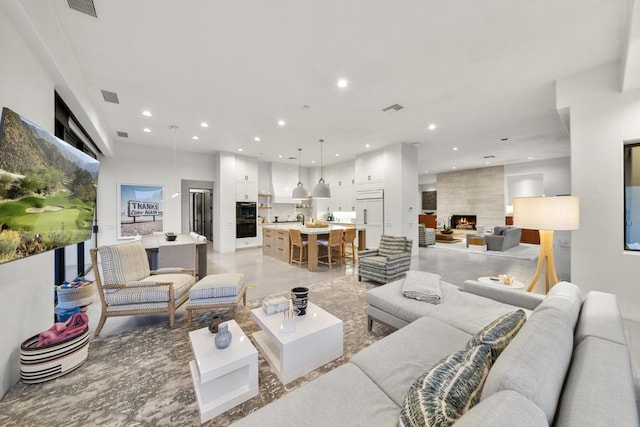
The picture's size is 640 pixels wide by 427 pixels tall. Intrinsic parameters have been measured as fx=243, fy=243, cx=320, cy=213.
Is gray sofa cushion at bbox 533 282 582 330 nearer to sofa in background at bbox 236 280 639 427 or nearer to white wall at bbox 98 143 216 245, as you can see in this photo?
sofa in background at bbox 236 280 639 427

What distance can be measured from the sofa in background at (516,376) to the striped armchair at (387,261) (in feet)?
6.56

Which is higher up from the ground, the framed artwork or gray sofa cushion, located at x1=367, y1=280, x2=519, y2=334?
the framed artwork

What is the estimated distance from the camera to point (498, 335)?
1171 millimetres

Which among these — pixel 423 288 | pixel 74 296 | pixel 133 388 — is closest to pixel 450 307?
pixel 423 288

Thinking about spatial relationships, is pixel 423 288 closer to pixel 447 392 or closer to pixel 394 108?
pixel 447 392

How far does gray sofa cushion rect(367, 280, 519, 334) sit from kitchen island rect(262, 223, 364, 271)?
282cm

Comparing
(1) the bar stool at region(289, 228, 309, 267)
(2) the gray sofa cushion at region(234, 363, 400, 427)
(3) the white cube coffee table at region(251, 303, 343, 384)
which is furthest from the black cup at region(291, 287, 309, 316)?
(1) the bar stool at region(289, 228, 309, 267)

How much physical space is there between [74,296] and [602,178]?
699 centimetres

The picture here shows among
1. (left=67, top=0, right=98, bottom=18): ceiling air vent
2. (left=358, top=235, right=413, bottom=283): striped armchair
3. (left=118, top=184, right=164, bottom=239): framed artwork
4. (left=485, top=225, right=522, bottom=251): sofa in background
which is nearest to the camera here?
(left=67, top=0, right=98, bottom=18): ceiling air vent

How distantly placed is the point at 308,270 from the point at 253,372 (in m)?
3.59

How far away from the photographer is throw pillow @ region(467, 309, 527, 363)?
3.68 ft

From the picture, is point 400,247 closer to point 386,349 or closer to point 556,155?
point 386,349

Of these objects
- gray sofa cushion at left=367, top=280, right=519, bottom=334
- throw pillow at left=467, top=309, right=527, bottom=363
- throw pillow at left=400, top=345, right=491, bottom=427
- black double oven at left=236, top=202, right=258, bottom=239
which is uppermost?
black double oven at left=236, top=202, right=258, bottom=239

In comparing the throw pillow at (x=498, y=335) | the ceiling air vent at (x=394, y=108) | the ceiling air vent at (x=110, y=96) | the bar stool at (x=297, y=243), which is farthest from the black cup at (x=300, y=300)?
the ceiling air vent at (x=110, y=96)
